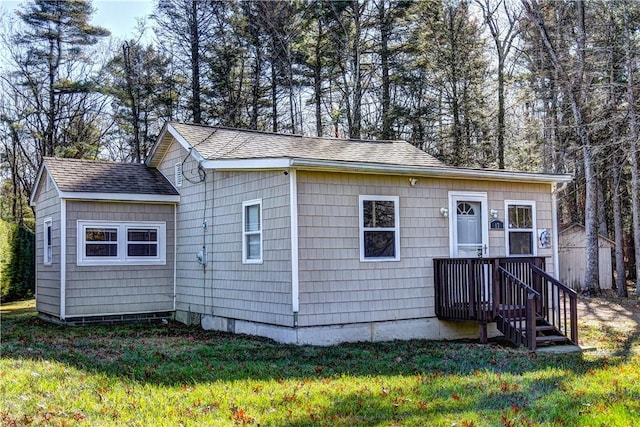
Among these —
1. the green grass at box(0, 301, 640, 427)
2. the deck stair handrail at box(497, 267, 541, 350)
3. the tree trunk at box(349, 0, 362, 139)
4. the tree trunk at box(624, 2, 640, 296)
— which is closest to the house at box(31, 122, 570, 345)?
the deck stair handrail at box(497, 267, 541, 350)

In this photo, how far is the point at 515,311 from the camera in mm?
9555

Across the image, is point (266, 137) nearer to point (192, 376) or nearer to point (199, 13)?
point (192, 376)

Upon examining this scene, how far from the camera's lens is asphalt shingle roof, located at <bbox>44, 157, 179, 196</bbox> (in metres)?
12.7

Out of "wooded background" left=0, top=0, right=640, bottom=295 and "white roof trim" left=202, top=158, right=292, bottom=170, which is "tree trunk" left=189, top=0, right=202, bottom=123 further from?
"white roof trim" left=202, top=158, right=292, bottom=170

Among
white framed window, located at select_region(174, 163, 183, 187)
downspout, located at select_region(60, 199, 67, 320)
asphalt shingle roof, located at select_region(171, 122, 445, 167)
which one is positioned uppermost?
asphalt shingle roof, located at select_region(171, 122, 445, 167)

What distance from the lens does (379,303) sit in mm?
10102

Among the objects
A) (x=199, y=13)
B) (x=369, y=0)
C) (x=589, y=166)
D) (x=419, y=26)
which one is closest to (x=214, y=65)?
(x=199, y=13)

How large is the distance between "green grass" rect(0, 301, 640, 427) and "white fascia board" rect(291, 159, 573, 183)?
8.98ft

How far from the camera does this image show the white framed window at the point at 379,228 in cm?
1007

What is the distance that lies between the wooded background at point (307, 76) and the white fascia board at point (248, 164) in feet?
38.4

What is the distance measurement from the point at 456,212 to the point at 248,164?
12.4 feet

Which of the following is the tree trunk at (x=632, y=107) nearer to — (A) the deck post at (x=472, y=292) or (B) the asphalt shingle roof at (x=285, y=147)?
(B) the asphalt shingle roof at (x=285, y=147)

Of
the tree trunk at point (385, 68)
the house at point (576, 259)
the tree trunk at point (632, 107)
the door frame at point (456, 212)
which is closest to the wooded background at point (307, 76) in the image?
the tree trunk at point (385, 68)

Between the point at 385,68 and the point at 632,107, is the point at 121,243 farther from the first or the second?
the point at 385,68
